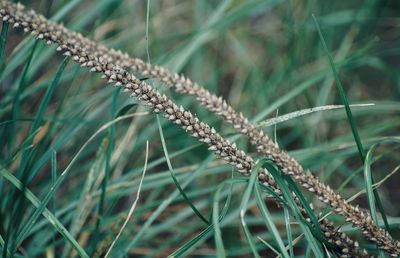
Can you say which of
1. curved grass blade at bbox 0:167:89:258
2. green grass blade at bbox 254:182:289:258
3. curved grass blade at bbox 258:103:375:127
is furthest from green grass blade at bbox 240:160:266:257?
curved grass blade at bbox 0:167:89:258

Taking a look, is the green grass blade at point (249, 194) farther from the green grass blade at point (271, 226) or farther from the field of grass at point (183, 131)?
the field of grass at point (183, 131)

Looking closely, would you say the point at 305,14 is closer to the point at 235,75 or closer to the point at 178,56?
the point at 235,75

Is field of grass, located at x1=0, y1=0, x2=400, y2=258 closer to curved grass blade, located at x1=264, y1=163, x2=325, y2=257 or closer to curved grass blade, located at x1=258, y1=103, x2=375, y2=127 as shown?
curved grass blade, located at x1=258, y1=103, x2=375, y2=127

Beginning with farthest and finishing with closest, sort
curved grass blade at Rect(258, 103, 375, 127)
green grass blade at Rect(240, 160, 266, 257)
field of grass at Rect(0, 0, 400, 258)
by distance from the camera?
field of grass at Rect(0, 0, 400, 258) < curved grass blade at Rect(258, 103, 375, 127) < green grass blade at Rect(240, 160, 266, 257)

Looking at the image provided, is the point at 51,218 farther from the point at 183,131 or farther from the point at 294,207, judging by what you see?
the point at 183,131

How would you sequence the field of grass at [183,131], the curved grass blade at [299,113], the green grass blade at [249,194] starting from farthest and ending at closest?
the field of grass at [183,131]
the curved grass blade at [299,113]
the green grass blade at [249,194]

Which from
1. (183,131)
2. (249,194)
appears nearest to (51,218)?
(249,194)

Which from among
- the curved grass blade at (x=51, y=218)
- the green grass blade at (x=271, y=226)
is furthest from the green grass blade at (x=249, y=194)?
the curved grass blade at (x=51, y=218)

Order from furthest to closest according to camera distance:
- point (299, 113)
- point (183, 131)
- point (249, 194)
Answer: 1. point (183, 131)
2. point (299, 113)
3. point (249, 194)

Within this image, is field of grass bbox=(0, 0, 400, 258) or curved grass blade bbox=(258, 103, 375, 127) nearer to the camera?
curved grass blade bbox=(258, 103, 375, 127)
